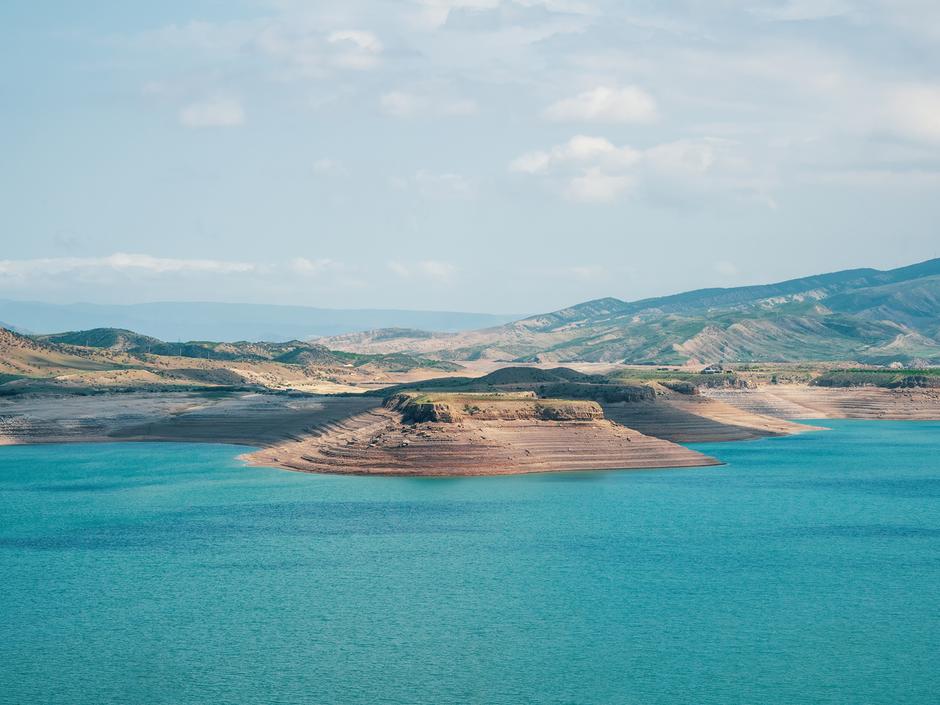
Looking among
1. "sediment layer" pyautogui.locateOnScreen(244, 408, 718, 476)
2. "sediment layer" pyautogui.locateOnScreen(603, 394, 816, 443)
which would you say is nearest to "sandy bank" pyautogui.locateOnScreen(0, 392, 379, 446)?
"sediment layer" pyautogui.locateOnScreen(603, 394, 816, 443)

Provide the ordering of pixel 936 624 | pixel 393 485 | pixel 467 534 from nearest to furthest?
pixel 936 624 → pixel 467 534 → pixel 393 485

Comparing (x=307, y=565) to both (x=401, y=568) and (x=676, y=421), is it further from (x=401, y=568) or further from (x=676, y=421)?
(x=676, y=421)

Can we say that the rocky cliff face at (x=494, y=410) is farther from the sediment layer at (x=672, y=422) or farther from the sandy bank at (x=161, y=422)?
the sandy bank at (x=161, y=422)

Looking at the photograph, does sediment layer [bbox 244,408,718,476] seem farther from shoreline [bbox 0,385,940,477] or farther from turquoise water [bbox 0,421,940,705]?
turquoise water [bbox 0,421,940,705]

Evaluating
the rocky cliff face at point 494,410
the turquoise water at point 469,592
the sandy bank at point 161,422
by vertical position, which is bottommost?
the turquoise water at point 469,592

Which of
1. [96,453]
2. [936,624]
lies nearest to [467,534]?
[936,624]

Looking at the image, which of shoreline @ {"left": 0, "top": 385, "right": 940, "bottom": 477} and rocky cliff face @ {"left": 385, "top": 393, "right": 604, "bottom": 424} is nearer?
shoreline @ {"left": 0, "top": 385, "right": 940, "bottom": 477}

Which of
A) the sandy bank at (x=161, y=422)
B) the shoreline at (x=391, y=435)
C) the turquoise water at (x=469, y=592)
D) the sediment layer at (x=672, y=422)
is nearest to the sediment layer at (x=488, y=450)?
the shoreline at (x=391, y=435)

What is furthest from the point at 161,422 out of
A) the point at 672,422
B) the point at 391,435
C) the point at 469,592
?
the point at 469,592
